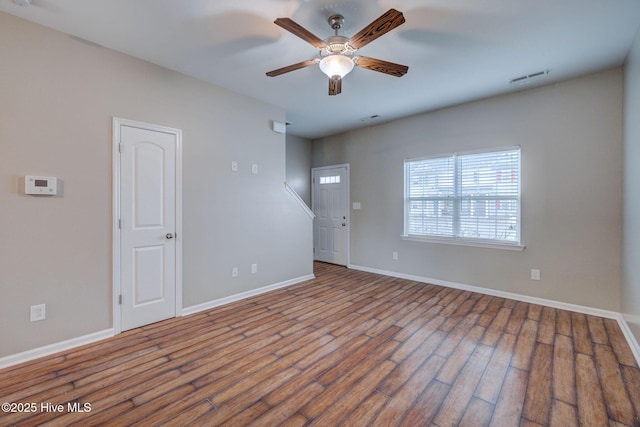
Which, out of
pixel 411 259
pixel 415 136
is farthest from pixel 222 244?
pixel 415 136

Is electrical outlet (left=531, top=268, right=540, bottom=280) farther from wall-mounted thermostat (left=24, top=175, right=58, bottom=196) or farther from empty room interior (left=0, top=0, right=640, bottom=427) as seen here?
wall-mounted thermostat (left=24, top=175, right=58, bottom=196)

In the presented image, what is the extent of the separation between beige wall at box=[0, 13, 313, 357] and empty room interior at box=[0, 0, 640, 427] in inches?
0.7

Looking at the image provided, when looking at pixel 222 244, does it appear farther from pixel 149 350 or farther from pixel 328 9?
pixel 328 9

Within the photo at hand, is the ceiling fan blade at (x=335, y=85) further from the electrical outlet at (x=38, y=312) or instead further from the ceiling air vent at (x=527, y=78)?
the electrical outlet at (x=38, y=312)

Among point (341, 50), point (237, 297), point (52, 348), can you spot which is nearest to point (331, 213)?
point (237, 297)

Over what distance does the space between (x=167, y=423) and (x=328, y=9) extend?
9.70ft

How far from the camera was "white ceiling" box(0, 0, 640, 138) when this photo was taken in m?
2.10

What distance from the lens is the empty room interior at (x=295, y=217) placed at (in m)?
1.93

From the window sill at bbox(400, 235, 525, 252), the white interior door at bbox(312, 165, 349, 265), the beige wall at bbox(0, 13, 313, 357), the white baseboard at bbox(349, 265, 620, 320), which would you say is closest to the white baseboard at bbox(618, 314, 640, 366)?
the white baseboard at bbox(349, 265, 620, 320)

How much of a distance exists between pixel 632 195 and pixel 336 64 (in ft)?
9.63

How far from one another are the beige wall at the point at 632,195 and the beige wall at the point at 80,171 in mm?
4015

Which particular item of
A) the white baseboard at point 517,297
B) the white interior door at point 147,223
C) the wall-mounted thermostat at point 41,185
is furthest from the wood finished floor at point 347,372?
the wall-mounted thermostat at point 41,185

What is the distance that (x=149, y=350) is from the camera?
242 cm

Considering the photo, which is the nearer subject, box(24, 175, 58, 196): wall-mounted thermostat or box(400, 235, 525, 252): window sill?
box(24, 175, 58, 196): wall-mounted thermostat
